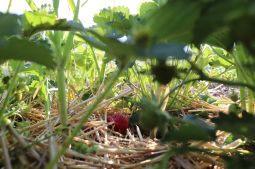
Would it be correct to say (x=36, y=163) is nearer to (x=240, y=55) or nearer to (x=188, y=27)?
(x=188, y=27)

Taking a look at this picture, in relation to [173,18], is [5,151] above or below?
below

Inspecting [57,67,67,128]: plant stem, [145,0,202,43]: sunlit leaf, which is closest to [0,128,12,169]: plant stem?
[57,67,67,128]: plant stem

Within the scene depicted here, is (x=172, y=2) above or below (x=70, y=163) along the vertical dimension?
above

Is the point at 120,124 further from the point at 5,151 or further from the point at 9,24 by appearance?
the point at 9,24

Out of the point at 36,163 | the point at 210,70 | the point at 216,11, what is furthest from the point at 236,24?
the point at 210,70

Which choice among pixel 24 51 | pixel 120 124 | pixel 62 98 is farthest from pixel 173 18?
pixel 120 124

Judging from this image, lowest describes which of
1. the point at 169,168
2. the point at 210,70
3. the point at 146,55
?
the point at 169,168

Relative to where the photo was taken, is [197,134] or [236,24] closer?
[236,24]

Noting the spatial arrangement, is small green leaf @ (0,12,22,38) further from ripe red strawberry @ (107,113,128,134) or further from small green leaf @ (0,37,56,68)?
ripe red strawberry @ (107,113,128,134)
